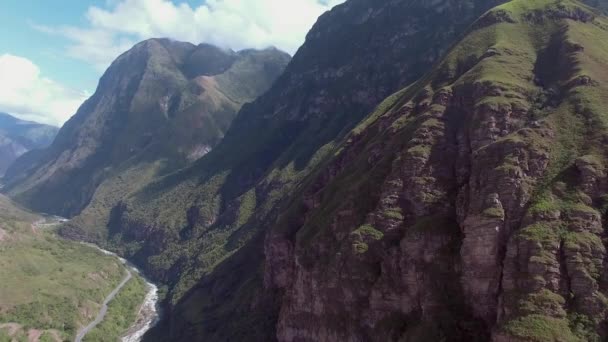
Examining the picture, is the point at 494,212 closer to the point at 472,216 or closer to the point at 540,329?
the point at 472,216

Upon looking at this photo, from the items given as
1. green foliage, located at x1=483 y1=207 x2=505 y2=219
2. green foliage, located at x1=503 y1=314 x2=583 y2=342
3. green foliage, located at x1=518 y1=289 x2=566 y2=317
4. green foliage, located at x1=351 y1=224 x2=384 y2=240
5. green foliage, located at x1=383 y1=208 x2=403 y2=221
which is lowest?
green foliage, located at x1=503 y1=314 x2=583 y2=342

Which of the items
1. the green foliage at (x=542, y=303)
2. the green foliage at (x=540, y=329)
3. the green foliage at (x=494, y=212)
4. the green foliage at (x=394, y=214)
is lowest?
the green foliage at (x=540, y=329)

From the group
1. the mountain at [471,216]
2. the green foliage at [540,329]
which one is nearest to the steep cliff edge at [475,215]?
the green foliage at [540,329]

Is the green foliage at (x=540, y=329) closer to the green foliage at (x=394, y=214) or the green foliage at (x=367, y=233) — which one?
the green foliage at (x=394, y=214)

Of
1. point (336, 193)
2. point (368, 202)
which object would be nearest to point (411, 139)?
point (368, 202)

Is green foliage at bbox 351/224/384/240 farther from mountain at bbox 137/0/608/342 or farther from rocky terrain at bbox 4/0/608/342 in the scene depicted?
mountain at bbox 137/0/608/342

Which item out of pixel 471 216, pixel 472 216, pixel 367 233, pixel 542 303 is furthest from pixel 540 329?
pixel 367 233

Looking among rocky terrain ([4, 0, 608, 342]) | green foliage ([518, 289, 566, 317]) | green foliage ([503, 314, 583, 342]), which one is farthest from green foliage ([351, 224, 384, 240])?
green foliage ([503, 314, 583, 342])

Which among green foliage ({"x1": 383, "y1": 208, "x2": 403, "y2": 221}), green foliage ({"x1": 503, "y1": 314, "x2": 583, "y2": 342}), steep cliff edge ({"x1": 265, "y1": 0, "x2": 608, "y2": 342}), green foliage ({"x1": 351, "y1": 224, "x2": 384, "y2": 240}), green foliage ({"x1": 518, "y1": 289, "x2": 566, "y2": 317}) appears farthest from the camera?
green foliage ({"x1": 383, "y1": 208, "x2": 403, "y2": 221})
